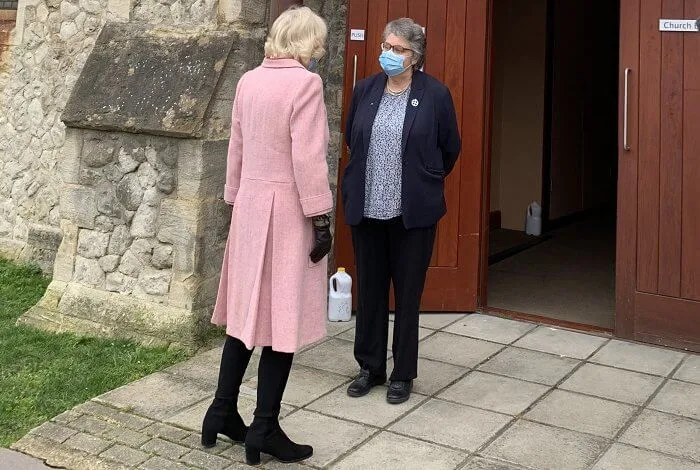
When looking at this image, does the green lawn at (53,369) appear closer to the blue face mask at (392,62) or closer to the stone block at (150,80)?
the stone block at (150,80)

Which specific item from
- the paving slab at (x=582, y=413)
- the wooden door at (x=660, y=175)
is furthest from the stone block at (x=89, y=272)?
the wooden door at (x=660, y=175)

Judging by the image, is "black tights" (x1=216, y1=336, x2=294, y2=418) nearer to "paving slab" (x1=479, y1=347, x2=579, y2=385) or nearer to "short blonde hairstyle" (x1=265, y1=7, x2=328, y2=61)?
"short blonde hairstyle" (x1=265, y1=7, x2=328, y2=61)

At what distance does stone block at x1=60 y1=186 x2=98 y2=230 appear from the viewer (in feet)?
18.5

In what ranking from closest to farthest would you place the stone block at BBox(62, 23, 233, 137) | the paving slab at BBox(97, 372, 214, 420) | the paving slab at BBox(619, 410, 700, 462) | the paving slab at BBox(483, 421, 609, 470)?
the paving slab at BBox(483, 421, 609, 470) → the paving slab at BBox(619, 410, 700, 462) → the paving slab at BBox(97, 372, 214, 420) → the stone block at BBox(62, 23, 233, 137)

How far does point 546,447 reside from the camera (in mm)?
3980

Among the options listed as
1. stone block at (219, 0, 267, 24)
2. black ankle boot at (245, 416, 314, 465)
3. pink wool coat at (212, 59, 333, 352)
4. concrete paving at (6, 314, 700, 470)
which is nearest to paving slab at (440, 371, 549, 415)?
concrete paving at (6, 314, 700, 470)

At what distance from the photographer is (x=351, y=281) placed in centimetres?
602

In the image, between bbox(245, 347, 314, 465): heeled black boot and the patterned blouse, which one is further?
the patterned blouse

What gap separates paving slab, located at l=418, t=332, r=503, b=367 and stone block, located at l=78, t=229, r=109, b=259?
6.50 ft

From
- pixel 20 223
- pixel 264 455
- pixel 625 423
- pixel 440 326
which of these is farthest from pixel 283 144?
pixel 20 223

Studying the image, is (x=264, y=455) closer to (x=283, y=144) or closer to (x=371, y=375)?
(x=371, y=375)

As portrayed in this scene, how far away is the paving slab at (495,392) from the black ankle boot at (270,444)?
3.41ft

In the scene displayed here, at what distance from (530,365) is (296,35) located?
2378 millimetres

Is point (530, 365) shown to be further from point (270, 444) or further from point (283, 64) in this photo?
point (283, 64)
